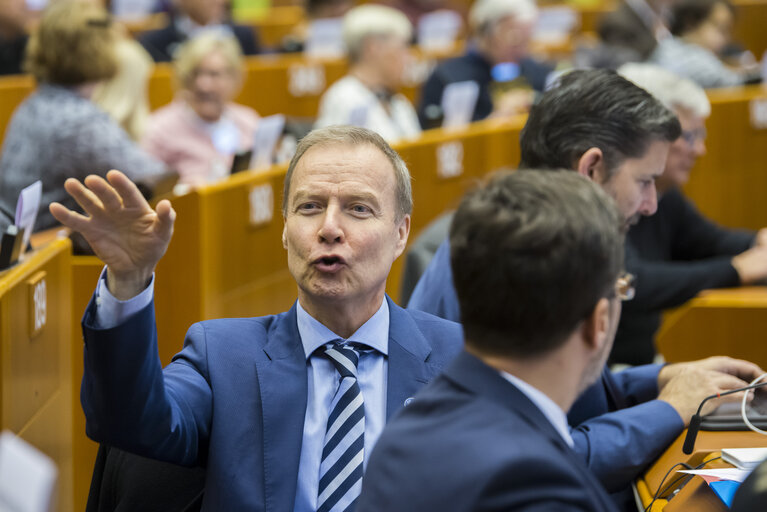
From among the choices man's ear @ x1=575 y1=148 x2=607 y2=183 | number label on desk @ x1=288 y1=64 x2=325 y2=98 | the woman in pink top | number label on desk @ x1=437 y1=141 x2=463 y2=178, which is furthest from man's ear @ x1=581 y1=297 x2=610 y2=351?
number label on desk @ x1=288 y1=64 x2=325 y2=98

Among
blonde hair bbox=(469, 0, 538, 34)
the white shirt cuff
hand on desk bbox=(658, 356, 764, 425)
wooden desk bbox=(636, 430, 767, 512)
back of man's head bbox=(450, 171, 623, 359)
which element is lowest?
blonde hair bbox=(469, 0, 538, 34)

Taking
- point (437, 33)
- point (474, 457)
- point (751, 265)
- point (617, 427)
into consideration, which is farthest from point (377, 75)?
point (474, 457)

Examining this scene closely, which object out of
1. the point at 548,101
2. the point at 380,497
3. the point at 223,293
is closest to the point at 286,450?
the point at 380,497

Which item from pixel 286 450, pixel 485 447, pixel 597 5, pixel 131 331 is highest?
pixel 485 447

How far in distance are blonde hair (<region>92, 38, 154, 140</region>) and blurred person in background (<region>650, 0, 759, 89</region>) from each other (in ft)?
11.8

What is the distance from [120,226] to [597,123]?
1155mm

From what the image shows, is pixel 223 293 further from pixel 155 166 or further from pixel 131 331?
pixel 131 331

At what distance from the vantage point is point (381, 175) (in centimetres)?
204

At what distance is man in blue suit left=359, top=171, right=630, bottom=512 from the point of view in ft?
4.18

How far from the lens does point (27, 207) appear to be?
98.0 inches

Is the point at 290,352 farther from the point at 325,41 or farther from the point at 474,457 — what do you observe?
the point at 325,41

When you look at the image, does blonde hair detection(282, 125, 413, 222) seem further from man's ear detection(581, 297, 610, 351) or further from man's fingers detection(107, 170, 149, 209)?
man's ear detection(581, 297, 610, 351)

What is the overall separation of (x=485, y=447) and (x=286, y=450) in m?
0.63

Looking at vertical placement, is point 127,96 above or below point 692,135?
below
